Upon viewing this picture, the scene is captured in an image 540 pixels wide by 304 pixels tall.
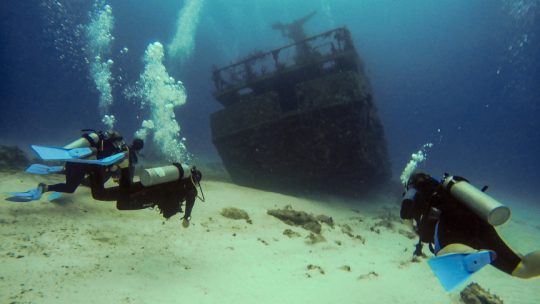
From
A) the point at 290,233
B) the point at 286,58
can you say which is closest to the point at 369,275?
the point at 290,233

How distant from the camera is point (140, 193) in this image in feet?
13.4

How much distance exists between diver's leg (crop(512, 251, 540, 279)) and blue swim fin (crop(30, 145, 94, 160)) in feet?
17.3

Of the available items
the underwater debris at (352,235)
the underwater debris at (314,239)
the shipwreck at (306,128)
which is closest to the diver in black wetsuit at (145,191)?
the underwater debris at (314,239)

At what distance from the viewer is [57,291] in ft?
11.4

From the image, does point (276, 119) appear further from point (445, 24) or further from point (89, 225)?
point (445, 24)

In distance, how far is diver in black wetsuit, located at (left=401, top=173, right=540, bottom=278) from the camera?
2867 millimetres

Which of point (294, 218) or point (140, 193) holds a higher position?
point (140, 193)

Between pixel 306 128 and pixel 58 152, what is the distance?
901 cm

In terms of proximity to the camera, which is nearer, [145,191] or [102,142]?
[145,191]

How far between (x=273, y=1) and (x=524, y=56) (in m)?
132

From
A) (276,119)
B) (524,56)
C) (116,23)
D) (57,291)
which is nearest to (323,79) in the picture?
(276,119)

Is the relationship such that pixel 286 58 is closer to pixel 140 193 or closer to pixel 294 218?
pixel 294 218

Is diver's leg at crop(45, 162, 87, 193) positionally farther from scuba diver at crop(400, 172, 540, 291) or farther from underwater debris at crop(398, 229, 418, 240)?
underwater debris at crop(398, 229, 418, 240)

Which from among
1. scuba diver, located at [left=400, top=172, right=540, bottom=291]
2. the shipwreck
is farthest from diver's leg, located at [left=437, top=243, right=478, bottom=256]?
the shipwreck
